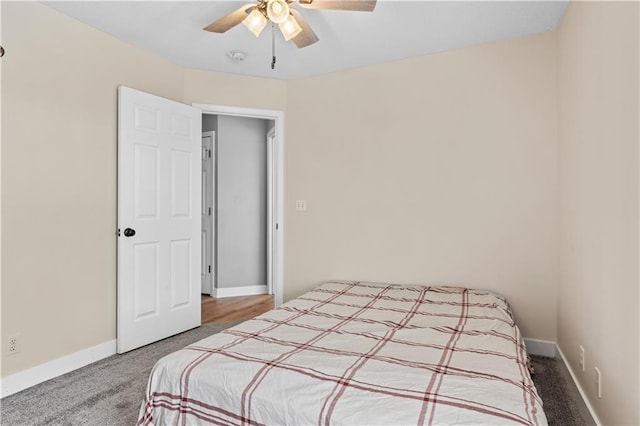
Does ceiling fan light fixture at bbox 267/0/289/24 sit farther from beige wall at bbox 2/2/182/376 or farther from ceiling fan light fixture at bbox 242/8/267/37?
beige wall at bbox 2/2/182/376

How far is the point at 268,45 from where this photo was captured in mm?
2984

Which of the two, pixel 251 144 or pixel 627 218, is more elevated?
pixel 251 144

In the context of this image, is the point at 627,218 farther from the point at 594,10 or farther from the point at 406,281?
the point at 406,281

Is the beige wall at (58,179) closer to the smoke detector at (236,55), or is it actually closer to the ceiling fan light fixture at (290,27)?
the smoke detector at (236,55)

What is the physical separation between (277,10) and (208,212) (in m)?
3.09

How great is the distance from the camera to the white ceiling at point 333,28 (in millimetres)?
2420

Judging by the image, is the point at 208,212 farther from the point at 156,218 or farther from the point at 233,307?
the point at 156,218

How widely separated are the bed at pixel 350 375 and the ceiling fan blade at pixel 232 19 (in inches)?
68.4

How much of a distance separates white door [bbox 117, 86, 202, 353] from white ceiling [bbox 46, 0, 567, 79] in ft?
1.53

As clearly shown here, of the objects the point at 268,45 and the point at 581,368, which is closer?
the point at 581,368

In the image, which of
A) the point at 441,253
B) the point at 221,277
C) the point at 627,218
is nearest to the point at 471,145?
the point at 441,253

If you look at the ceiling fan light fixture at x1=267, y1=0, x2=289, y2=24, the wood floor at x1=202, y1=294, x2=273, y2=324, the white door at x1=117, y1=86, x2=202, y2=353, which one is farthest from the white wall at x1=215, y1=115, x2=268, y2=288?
the ceiling fan light fixture at x1=267, y1=0, x2=289, y2=24

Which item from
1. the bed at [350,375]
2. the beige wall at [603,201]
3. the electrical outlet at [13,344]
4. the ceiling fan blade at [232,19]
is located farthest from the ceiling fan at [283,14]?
the electrical outlet at [13,344]

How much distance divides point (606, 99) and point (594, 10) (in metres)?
0.52
